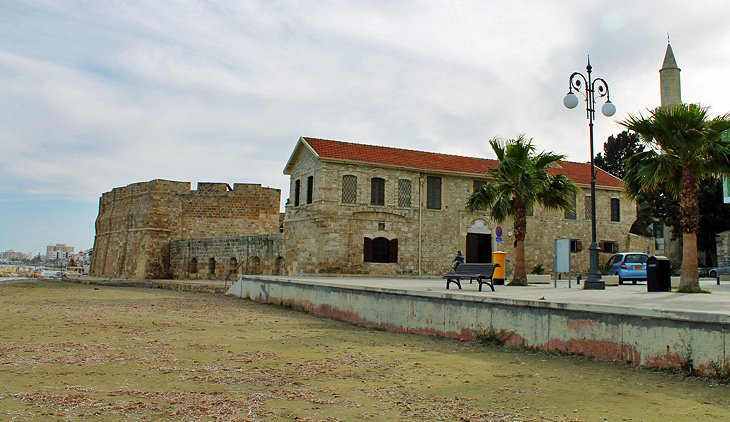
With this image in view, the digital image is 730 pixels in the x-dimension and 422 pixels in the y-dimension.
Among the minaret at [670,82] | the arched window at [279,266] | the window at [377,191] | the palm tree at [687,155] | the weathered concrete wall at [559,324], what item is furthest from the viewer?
the minaret at [670,82]

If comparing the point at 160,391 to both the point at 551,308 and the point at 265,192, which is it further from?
the point at 265,192

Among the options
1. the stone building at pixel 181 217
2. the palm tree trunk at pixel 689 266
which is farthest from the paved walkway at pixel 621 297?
the stone building at pixel 181 217

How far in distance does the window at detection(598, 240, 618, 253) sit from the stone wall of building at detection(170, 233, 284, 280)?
17.3 m

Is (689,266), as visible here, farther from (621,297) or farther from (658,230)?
(658,230)

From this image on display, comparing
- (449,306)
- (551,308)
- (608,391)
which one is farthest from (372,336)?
(608,391)

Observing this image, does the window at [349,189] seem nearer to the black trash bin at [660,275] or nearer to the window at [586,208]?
the window at [586,208]

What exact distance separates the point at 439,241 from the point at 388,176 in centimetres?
405

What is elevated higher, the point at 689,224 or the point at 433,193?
the point at 433,193

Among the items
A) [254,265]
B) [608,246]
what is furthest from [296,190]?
[608,246]

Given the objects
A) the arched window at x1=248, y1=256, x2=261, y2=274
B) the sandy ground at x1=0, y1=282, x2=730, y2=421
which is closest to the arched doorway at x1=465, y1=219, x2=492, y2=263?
the arched window at x1=248, y1=256, x2=261, y2=274

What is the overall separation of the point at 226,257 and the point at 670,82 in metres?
34.7

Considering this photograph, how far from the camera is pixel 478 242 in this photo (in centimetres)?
2975

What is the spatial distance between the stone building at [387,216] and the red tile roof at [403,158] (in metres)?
0.05

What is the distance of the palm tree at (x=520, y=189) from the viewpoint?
19344 millimetres
